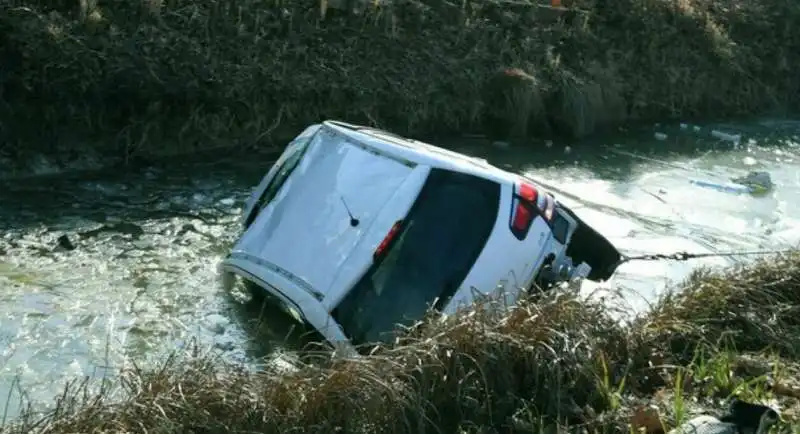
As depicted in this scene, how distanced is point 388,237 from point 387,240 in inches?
0.9

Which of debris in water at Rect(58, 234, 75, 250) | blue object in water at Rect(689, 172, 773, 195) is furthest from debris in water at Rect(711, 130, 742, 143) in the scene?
debris in water at Rect(58, 234, 75, 250)

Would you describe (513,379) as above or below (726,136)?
above

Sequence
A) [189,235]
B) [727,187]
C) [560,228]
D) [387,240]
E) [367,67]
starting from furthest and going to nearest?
[367,67], [727,187], [189,235], [560,228], [387,240]

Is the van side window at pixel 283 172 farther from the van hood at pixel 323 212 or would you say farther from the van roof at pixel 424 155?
the van roof at pixel 424 155

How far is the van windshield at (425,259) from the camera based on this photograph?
6.49 metres

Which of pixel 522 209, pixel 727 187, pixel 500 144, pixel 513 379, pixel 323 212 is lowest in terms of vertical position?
pixel 500 144

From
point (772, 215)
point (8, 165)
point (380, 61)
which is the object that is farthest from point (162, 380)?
point (380, 61)

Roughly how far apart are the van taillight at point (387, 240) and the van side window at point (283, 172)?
1351 millimetres

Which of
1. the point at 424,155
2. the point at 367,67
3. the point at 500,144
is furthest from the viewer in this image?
the point at 367,67

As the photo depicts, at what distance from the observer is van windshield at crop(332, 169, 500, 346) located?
6.49 meters

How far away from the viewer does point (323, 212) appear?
710cm

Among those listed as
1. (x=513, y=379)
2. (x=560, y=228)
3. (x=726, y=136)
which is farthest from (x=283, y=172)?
(x=726, y=136)

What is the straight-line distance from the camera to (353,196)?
707 centimetres

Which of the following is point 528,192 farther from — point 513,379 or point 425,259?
point 513,379
